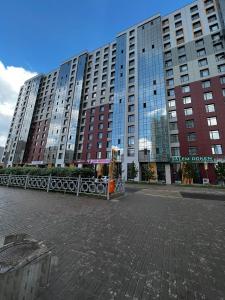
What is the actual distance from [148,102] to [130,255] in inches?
1426

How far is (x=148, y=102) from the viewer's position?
35.7 m

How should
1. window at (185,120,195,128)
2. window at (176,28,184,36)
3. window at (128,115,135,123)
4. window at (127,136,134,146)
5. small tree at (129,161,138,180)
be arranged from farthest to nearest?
window at (128,115,135,123) → window at (176,28,184,36) → window at (127,136,134,146) → small tree at (129,161,138,180) → window at (185,120,195,128)

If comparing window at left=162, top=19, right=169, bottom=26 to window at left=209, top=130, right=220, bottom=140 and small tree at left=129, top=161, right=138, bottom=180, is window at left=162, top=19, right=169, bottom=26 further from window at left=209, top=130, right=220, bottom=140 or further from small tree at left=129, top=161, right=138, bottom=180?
small tree at left=129, top=161, right=138, bottom=180

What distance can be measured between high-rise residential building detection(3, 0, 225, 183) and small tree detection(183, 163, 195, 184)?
1300mm

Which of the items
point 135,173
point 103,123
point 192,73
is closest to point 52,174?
point 135,173

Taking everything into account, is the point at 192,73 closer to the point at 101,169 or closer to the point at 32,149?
the point at 101,169

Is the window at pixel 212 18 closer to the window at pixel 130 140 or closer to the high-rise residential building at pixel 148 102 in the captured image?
the high-rise residential building at pixel 148 102

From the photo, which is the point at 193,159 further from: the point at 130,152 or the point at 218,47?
the point at 218,47

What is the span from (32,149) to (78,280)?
5937cm

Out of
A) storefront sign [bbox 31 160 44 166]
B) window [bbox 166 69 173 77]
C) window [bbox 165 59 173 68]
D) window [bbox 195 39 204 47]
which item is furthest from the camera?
storefront sign [bbox 31 160 44 166]

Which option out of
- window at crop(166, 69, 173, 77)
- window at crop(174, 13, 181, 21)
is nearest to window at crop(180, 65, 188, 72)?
window at crop(166, 69, 173, 77)

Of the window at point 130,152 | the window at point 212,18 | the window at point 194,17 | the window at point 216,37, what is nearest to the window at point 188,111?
the window at point 130,152

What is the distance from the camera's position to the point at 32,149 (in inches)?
2138

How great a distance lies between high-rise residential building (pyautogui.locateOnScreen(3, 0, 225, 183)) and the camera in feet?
99.7
